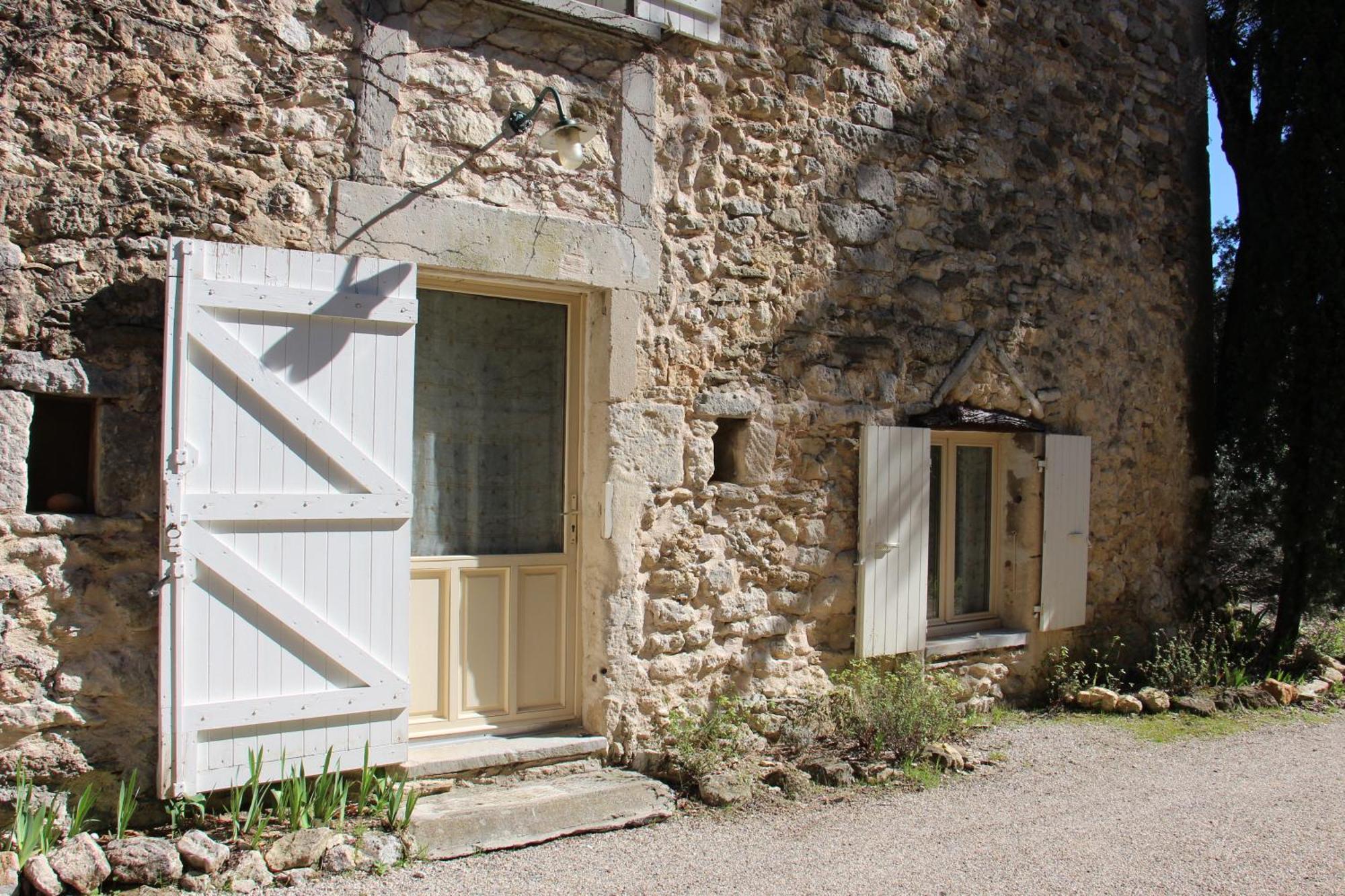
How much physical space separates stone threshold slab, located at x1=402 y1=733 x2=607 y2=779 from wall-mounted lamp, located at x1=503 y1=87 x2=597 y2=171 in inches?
88.6

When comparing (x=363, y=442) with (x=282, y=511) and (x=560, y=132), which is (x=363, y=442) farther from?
(x=560, y=132)

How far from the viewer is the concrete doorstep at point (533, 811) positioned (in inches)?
145

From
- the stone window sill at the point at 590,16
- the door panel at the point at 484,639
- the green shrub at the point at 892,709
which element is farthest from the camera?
the green shrub at the point at 892,709

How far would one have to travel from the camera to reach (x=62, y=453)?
364 cm

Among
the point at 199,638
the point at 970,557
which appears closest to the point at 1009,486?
the point at 970,557

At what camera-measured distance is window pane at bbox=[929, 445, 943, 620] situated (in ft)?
19.1

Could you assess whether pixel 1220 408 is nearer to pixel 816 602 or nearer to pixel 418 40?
pixel 816 602

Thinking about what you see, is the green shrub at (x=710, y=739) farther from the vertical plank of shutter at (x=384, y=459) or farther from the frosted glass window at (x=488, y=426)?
the vertical plank of shutter at (x=384, y=459)

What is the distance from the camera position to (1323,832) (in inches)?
161

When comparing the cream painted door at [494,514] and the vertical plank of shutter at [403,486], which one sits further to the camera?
the cream painted door at [494,514]

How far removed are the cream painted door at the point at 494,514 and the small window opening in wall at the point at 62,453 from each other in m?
1.12

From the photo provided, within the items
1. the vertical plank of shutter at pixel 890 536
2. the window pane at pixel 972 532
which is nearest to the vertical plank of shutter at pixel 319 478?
the vertical plank of shutter at pixel 890 536

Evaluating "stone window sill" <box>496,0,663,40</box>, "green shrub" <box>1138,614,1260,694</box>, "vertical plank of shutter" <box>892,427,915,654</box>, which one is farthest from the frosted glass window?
"green shrub" <box>1138,614,1260,694</box>

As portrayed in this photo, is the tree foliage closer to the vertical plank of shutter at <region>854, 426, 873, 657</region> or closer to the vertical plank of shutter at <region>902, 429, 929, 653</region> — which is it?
the vertical plank of shutter at <region>902, 429, 929, 653</region>
